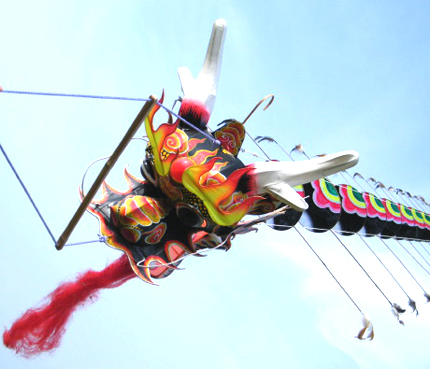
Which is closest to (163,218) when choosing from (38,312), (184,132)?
(184,132)

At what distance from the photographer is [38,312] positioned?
4359 millimetres

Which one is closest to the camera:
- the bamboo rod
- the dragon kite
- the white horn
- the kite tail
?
the bamboo rod

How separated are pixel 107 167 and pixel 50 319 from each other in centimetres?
214

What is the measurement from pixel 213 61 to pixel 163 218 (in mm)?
1962

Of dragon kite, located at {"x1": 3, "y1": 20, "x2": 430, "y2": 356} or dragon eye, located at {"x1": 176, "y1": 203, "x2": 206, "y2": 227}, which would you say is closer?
dragon kite, located at {"x1": 3, "y1": 20, "x2": 430, "y2": 356}

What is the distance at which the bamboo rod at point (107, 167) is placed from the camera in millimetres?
2928

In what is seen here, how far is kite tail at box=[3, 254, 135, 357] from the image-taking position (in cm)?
430

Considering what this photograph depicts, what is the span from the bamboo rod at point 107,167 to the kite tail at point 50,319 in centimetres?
117

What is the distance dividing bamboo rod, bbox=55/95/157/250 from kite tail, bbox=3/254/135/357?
1168 millimetres

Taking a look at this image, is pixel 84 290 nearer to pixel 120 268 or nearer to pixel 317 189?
pixel 120 268

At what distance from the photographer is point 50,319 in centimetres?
435

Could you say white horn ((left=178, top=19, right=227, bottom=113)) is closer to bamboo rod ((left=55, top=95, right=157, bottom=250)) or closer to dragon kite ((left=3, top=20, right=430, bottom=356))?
dragon kite ((left=3, top=20, right=430, bottom=356))

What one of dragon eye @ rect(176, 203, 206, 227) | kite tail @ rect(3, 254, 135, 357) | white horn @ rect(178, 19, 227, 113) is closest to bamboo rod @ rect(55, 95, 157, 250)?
kite tail @ rect(3, 254, 135, 357)

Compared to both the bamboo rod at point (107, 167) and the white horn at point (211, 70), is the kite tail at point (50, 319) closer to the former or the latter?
the bamboo rod at point (107, 167)
